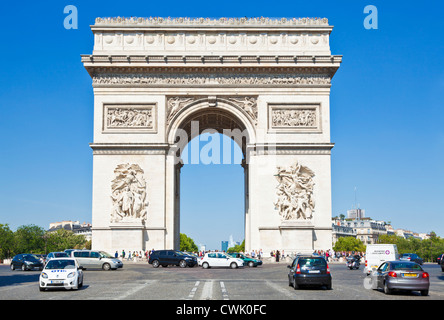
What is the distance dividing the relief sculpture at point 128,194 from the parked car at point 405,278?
1093 inches

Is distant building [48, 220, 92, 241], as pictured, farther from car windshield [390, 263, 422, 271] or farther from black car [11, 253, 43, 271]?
car windshield [390, 263, 422, 271]

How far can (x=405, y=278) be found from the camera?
21.0 metres

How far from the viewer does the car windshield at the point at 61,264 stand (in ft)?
76.2

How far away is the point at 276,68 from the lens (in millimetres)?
48375

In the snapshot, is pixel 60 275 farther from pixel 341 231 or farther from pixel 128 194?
pixel 341 231

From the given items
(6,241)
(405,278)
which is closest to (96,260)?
(405,278)

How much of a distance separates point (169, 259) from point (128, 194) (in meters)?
6.29

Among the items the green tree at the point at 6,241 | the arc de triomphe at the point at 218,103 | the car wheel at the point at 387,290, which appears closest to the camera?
the car wheel at the point at 387,290

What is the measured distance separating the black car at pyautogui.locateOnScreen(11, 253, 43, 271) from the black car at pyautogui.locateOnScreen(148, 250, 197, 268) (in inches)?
342

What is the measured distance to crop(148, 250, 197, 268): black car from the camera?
143 feet

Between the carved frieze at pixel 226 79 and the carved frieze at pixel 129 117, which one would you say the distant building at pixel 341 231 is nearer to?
the carved frieze at pixel 226 79

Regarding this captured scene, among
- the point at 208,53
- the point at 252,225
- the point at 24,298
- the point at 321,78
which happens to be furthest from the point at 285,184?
the point at 24,298

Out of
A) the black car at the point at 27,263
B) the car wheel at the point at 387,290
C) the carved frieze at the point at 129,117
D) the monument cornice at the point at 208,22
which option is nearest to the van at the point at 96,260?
the black car at the point at 27,263

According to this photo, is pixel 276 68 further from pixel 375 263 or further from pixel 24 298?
pixel 24 298
